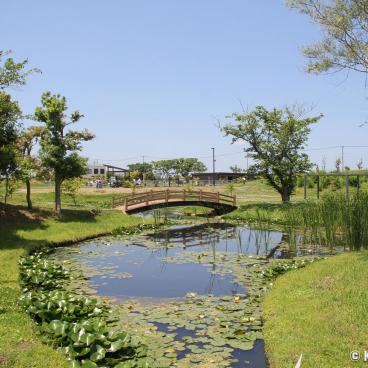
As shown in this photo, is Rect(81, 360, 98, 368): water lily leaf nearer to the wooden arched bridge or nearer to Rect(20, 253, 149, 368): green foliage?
Rect(20, 253, 149, 368): green foliage

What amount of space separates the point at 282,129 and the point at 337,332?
86.5 ft

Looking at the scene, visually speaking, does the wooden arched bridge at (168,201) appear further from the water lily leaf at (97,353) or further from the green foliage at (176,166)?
the green foliage at (176,166)

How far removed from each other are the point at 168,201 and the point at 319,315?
74.6 ft

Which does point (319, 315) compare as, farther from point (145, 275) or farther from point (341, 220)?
point (341, 220)

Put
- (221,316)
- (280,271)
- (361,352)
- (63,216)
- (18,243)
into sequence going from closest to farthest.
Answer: (361,352) < (221,316) < (280,271) < (18,243) < (63,216)

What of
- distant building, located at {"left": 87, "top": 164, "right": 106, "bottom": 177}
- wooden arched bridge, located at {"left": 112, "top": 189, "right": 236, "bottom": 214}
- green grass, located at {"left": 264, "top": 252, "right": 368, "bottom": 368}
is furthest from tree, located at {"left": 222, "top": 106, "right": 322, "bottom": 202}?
distant building, located at {"left": 87, "top": 164, "right": 106, "bottom": 177}

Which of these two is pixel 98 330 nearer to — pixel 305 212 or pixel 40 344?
pixel 40 344

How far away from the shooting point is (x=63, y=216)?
76.2ft

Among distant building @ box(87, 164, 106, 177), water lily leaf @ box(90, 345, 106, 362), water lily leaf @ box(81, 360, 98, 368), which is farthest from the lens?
distant building @ box(87, 164, 106, 177)

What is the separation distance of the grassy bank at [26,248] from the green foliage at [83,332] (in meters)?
0.31

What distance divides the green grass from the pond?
45 centimetres

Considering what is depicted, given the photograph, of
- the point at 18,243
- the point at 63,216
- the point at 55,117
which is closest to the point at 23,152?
the point at 55,117

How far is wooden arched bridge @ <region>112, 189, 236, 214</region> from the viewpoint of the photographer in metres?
29.4

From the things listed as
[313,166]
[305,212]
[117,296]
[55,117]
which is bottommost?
[117,296]
